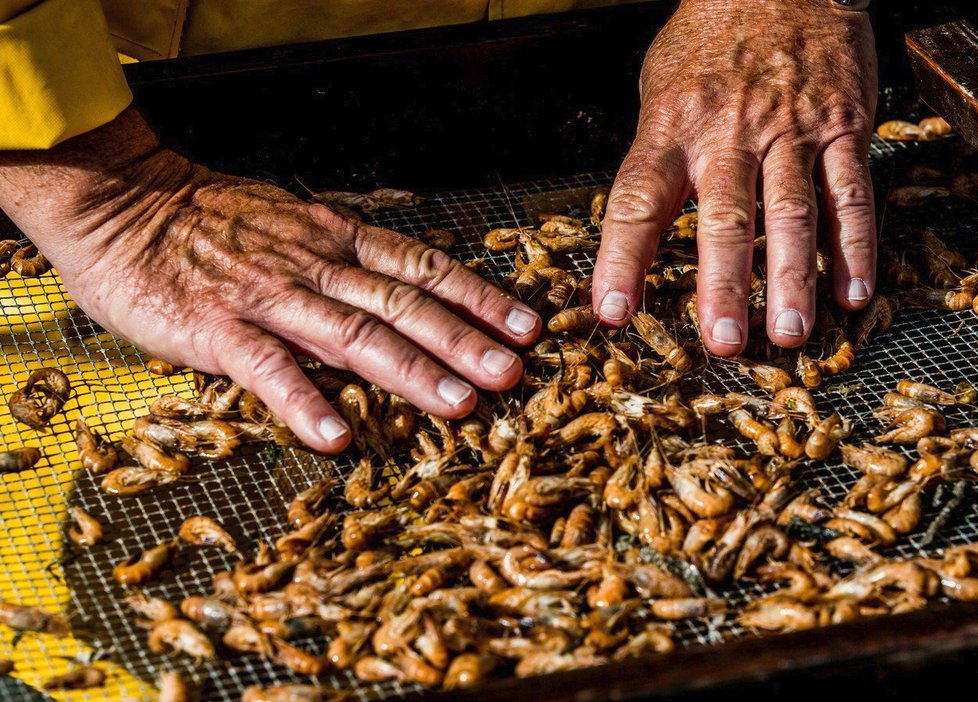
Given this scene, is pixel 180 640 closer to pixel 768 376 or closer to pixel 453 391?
pixel 453 391

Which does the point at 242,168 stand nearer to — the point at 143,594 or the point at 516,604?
the point at 143,594

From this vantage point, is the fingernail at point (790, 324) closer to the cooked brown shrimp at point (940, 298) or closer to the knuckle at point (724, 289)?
the knuckle at point (724, 289)

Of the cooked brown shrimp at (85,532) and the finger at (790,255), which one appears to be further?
the finger at (790,255)

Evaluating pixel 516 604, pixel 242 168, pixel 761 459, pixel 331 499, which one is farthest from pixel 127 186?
pixel 761 459

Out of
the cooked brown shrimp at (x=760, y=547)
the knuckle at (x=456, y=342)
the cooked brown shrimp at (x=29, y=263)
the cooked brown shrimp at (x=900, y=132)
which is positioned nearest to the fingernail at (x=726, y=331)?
the cooked brown shrimp at (x=760, y=547)

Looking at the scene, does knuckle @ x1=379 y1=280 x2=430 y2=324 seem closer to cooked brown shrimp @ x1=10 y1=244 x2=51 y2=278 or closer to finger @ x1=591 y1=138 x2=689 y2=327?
A: finger @ x1=591 y1=138 x2=689 y2=327

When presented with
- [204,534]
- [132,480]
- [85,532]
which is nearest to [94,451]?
[132,480]

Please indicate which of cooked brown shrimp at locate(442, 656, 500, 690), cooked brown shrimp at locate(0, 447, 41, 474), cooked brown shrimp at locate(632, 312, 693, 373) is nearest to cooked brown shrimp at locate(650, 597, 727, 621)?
cooked brown shrimp at locate(442, 656, 500, 690)

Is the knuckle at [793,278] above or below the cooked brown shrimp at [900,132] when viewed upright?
above
